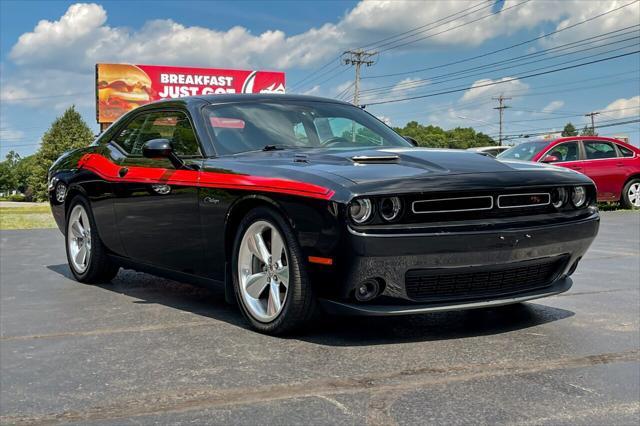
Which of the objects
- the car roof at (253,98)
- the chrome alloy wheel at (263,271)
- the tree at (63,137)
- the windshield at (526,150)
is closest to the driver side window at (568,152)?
the windshield at (526,150)

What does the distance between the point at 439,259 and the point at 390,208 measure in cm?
35

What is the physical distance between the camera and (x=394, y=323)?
429 cm

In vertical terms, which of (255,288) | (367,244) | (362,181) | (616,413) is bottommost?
(616,413)

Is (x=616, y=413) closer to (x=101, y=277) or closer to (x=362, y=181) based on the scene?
(x=362, y=181)

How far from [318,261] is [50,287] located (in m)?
3.25

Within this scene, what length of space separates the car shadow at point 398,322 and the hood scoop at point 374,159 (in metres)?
0.88

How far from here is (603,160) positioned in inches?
625

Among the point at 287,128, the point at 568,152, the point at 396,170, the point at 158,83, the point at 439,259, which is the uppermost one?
the point at 158,83

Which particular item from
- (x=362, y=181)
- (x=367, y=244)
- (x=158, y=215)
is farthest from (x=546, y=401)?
(x=158, y=215)

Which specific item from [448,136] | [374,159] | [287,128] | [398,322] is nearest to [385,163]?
[374,159]

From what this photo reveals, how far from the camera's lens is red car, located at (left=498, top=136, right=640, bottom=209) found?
15391mm

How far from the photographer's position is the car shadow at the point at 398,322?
155 inches

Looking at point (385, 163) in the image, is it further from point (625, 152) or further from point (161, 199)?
point (625, 152)

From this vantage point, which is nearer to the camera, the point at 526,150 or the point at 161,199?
the point at 161,199
